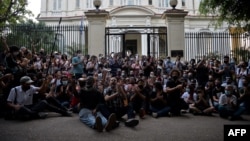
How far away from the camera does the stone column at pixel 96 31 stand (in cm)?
1561

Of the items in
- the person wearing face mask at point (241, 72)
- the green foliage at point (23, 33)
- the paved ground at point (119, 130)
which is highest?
the green foliage at point (23, 33)

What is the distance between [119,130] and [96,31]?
8.99m

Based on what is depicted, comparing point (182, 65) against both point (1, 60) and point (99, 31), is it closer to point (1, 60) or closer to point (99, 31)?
point (99, 31)

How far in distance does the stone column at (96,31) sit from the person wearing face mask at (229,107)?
743 centimetres

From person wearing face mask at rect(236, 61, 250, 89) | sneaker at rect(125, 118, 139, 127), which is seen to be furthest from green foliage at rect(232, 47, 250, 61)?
sneaker at rect(125, 118, 139, 127)

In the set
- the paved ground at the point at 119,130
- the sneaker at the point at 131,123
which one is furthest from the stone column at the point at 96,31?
the sneaker at the point at 131,123

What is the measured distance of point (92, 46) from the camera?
1561 cm

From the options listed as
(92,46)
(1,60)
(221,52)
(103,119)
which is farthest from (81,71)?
(221,52)

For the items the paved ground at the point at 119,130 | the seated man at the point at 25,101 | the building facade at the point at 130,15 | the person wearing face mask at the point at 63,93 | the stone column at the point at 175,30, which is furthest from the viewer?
the building facade at the point at 130,15

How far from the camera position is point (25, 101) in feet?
29.3

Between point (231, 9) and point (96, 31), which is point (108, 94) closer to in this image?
point (96, 31)

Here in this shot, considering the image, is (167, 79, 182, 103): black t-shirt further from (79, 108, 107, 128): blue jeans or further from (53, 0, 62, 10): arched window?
(53, 0, 62, 10): arched window

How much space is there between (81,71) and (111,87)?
160 inches

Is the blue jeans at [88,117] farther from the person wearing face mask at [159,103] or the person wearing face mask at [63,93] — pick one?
the person wearing face mask at [63,93]
